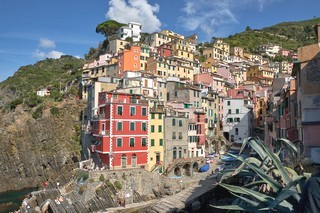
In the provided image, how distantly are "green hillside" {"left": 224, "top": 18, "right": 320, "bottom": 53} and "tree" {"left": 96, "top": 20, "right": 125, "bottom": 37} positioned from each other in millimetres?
53777

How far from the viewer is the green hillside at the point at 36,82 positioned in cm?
6957

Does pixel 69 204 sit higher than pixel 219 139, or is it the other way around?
pixel 219 139

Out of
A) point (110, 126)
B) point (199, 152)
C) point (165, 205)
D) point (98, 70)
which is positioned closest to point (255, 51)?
point (98, 70)

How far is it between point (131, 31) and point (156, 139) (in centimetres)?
7221

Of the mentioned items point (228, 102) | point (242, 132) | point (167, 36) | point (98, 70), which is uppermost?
point (167, 36)

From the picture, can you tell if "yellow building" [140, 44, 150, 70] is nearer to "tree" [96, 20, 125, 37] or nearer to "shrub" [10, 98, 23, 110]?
"shrub" [10, 98, 23, 110]

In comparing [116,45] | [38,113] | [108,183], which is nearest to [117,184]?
[108,183]

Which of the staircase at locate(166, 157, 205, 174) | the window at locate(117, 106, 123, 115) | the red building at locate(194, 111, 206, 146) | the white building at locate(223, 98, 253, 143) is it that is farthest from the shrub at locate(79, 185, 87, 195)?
the white building at locate(223, 98, 253, 143)

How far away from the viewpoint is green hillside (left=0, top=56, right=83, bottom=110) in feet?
228

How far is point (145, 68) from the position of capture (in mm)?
72500

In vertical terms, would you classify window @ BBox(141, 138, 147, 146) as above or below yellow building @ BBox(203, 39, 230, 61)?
below

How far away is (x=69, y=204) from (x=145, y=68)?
44.4 metres

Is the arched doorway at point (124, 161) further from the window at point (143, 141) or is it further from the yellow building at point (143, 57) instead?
the yellow building at point (143, 57)

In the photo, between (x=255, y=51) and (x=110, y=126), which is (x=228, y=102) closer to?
(x=110, y=126)
